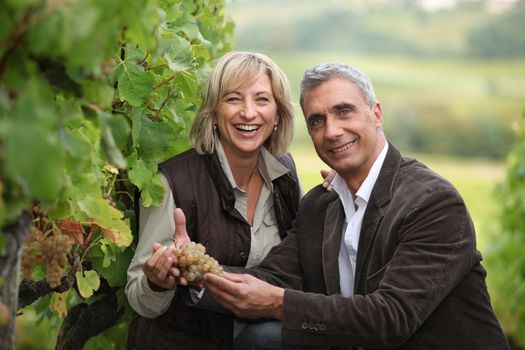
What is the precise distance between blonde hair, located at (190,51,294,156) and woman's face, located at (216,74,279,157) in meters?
0.03

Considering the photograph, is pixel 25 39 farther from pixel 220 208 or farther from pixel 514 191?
pixel 514 191

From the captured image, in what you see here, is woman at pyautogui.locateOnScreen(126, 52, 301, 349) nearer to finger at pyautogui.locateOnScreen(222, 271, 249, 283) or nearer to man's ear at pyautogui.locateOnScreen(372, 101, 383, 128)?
finger at pyautogui.locateOnScreen(222, 271, 249, 283)

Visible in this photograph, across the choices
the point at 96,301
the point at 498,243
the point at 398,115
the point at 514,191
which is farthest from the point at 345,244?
the point at 398,115

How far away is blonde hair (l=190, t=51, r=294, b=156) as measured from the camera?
378 cm

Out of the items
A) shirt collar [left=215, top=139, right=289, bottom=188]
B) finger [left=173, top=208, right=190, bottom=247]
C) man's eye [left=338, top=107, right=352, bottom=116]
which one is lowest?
finger [left=173, top=208, right=190, bottom=247]

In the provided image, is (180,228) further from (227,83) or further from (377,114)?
(377,114)

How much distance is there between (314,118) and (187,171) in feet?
1.90

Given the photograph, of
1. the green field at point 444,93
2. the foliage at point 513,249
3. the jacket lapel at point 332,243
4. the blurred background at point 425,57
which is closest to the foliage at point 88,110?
the jacket lapel at point 332,243

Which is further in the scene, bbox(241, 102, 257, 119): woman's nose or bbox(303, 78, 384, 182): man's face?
bbox(241, 102, 257, 119): woman's nose

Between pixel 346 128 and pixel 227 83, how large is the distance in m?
0.59

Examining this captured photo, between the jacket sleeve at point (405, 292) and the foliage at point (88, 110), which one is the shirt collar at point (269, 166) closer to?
the foliage at point (88, 110)

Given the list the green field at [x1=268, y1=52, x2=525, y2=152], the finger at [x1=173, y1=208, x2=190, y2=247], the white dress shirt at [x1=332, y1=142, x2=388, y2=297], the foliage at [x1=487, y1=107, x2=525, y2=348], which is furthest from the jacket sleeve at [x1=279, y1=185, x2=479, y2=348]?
the green field at [x1=268, y1=52, x2=525, y2=152]

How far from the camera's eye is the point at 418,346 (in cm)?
329

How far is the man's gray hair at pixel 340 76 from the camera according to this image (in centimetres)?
357
